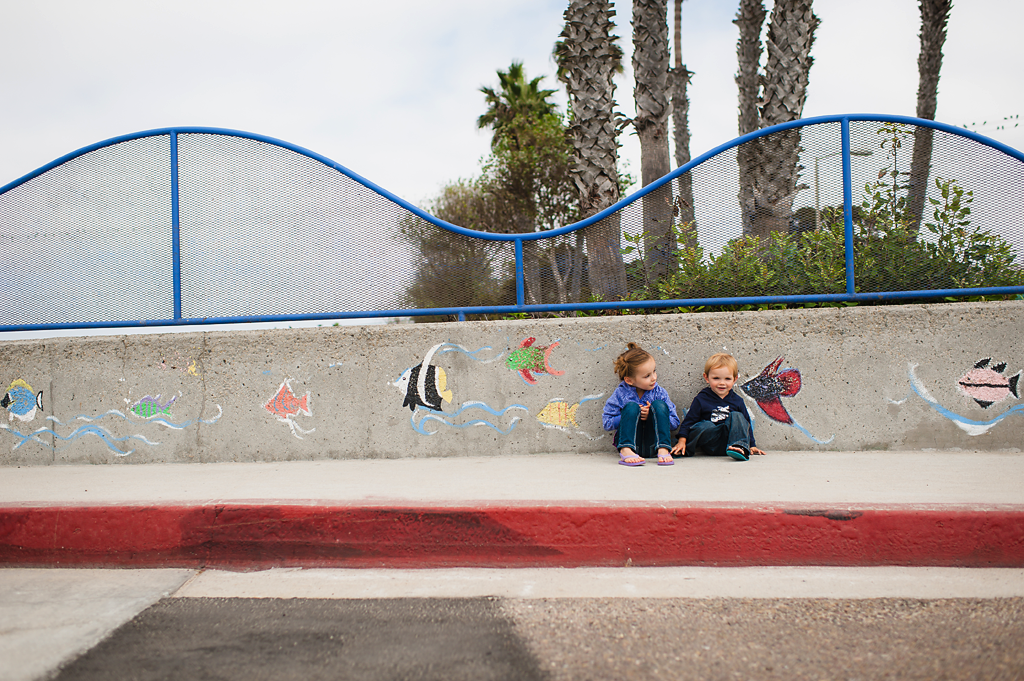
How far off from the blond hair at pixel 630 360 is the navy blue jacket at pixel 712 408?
43 cm

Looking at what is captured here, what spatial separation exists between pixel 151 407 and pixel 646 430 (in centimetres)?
324

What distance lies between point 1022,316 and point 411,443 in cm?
385

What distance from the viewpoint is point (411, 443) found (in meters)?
4.14

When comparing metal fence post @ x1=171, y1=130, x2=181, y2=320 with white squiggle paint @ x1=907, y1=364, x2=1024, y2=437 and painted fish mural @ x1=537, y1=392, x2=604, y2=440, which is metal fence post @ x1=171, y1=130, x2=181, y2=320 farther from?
white squiggle paint @ x1=907, y1=364, x2=1024, y2=437

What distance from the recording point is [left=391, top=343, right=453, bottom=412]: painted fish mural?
4125mm

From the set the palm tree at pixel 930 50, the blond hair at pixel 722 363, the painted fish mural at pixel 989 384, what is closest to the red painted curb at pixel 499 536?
the blond hair at pixel 722 363

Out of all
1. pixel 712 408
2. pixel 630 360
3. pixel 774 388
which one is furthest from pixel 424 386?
pixel 774 388

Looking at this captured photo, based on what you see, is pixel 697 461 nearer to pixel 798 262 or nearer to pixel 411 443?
pixel 798 262

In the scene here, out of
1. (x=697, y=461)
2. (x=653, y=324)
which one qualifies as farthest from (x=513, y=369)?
(x=697, y=461)

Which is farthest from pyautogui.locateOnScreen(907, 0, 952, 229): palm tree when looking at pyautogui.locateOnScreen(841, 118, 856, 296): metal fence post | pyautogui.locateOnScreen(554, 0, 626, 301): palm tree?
pyautogui.locateOnScreen(841, 118, 856, 296): metal fence post

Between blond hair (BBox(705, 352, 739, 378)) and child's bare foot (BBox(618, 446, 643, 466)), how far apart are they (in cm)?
71

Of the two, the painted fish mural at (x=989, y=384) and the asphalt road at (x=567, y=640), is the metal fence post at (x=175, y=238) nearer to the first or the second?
the asphalt road at (x=567, y=640)

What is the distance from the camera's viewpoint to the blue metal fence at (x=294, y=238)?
4.19 meters

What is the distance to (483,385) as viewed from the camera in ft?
13.5
